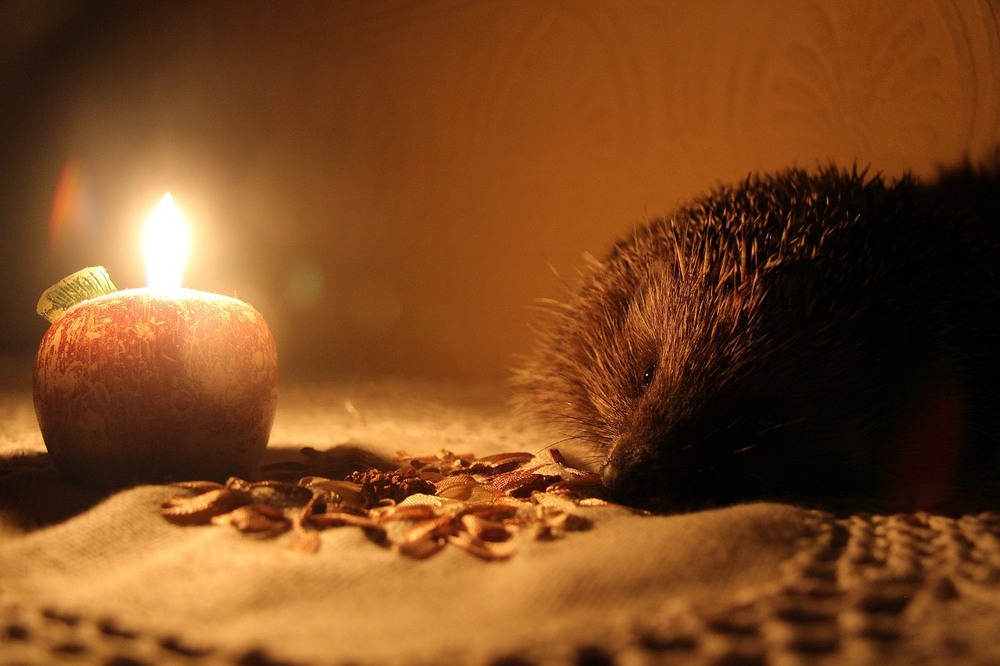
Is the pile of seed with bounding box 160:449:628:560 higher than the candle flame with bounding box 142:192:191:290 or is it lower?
lower

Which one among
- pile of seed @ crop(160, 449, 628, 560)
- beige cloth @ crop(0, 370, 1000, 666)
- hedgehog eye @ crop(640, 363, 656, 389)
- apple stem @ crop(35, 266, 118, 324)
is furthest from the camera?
hedgehog eye @ crop(640, 363, 656, 389)

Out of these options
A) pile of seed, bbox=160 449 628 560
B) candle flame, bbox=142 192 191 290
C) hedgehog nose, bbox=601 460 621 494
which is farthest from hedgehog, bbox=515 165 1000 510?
candle flame, bbox=142 192 191 290

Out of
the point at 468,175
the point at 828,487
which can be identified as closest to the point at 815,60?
the point at 468,175

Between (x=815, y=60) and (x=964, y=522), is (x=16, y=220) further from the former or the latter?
(x=964, y=522)

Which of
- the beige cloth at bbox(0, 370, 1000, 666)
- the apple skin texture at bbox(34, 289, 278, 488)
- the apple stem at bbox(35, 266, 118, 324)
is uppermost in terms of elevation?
the apple stem at bbox(35, 266, 118, 324)

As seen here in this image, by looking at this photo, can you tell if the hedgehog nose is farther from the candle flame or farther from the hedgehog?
the candle flame

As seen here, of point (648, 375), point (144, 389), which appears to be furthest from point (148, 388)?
point (648, 375)

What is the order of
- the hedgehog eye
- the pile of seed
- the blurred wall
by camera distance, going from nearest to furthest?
the pile of seed < the hedgehog eye < the blurred wall
